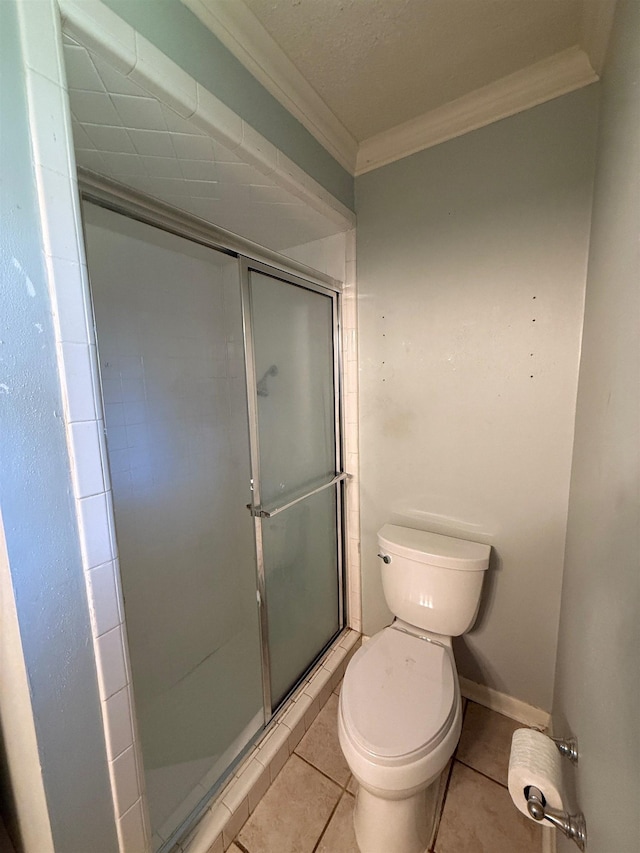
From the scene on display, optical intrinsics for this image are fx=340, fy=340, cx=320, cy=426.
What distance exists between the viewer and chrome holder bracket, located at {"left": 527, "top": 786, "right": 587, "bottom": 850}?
596 mm

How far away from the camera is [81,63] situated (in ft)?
2.18

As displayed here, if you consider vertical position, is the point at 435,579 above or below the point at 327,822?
above

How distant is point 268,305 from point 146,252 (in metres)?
0.59

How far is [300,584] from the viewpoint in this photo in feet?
5.49

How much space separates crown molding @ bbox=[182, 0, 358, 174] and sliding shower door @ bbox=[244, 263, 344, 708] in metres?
0.51

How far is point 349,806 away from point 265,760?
315mm

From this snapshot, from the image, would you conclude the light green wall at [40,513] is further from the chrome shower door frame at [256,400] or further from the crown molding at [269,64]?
the chrome shower door frame at [256,400]

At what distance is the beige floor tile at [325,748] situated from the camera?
126cm

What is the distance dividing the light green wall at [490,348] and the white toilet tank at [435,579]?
0.12 meters

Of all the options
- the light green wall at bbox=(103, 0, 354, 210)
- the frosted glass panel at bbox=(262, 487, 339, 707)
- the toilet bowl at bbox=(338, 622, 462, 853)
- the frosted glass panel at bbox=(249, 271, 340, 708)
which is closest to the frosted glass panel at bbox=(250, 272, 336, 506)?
the frosted glass panel at bbox=(249, 271, 340, 708)

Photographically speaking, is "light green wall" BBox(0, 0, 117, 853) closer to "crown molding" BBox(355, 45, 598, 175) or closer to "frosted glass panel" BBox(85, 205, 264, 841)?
"frosted glass panel" BBox(85, 205, 264, 841)

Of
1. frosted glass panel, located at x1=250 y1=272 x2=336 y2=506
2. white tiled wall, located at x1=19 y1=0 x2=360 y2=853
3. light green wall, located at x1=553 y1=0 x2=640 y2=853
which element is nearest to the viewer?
light green wall, located at x1=553 y1=0 x2=640 y2=853

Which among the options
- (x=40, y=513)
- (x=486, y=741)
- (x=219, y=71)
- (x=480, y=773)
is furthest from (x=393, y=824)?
(x=219, y=71)

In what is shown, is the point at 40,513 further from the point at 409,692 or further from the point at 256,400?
the point at 409,692
